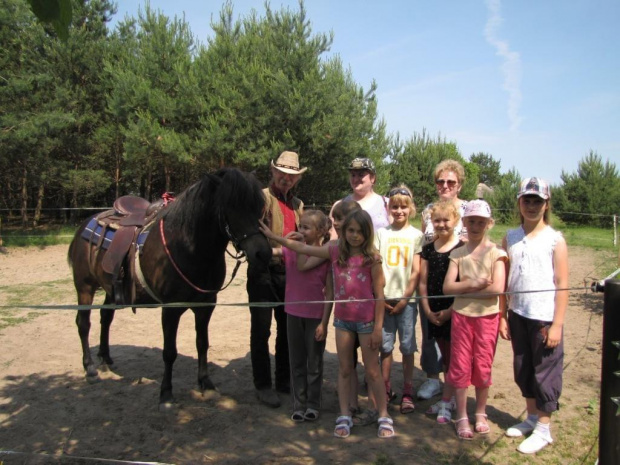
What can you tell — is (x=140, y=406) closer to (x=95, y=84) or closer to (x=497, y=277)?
(x=497, y=277)

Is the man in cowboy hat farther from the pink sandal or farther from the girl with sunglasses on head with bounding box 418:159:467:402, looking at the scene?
the pink sandal

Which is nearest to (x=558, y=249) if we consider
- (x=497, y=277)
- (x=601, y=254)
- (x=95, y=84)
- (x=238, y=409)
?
(x=497, y=277)

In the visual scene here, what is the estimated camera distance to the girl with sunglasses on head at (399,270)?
3205mm

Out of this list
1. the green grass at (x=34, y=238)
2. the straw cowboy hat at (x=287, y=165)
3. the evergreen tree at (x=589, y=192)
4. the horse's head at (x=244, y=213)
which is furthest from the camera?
the evergreen tree at (x=589, y=192)

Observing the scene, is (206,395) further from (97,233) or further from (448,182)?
(448,182)

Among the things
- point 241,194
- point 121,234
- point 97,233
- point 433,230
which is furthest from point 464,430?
point 97,233

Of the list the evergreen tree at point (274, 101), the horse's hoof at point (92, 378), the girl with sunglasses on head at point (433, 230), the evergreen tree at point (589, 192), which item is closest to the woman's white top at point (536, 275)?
the girl with sunglasses on head at point (433, 230)

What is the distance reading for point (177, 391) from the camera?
12.5 ft

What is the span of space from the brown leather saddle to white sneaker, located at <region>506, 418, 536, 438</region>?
3.02 meters

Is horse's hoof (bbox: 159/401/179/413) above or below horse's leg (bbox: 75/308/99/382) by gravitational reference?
below

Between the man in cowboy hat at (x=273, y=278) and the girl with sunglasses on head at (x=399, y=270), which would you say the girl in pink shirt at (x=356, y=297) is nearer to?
the girl with sunglasses on head at (x=399, y=270)

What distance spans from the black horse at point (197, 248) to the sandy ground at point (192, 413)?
0.41 metres

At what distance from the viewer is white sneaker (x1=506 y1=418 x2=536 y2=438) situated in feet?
9.59

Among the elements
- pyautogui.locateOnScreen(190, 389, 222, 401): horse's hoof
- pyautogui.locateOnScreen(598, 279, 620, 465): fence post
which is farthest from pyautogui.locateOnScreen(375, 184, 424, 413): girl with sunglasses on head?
pyautogui.locateOnScreen(598, 279, 620, 465): fence post
